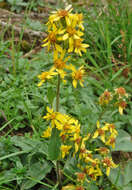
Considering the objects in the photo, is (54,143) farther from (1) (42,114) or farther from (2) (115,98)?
(1) (42,114)

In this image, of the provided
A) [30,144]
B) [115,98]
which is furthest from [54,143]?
[115,98]

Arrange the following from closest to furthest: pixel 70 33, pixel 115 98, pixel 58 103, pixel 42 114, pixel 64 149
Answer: pixel 70 33 → pixel 58 103 → pixel 115 98 → pixel 64 149 → pixel 42 114

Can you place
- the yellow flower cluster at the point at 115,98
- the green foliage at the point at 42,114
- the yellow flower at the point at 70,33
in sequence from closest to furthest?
the yellow flower at the point at 70,33 < the yellow flower cluster at the point at 115,98 < the green foliage at the point at 42,114

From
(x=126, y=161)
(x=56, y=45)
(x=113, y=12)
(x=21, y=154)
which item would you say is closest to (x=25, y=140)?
(x=21, y=154)

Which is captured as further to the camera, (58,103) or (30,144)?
(30,144)

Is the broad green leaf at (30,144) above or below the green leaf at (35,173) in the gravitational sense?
above

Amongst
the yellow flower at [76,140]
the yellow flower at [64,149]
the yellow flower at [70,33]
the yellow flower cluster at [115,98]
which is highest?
the yellow flower at [70,33]

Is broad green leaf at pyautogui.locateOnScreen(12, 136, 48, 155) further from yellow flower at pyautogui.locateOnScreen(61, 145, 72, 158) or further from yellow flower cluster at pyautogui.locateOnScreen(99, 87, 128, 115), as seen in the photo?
yellow flower cluster at pyautogui.locateOnScreen(99, 87, 128, 115)

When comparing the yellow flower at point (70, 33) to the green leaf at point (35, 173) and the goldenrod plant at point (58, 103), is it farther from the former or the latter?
the green leaf at point (35, 173)

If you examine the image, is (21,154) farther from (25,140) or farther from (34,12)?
(34,12)

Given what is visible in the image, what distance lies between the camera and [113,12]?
2.73m

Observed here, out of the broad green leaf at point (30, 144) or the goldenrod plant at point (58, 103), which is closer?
the goldenrod plant at point (58, 103)

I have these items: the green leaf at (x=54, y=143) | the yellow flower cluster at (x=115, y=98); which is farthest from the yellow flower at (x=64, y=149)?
the yellow flower cluster at (x=115, y=98)

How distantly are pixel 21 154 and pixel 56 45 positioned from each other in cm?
83
